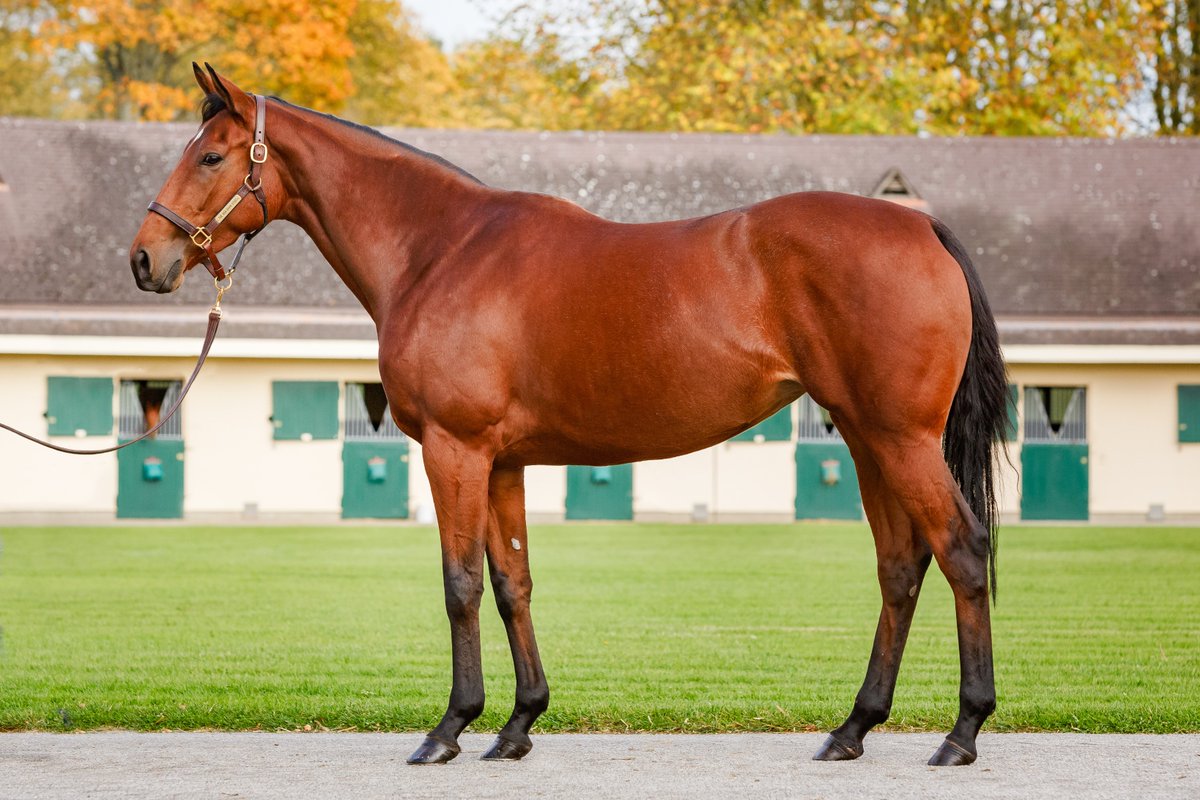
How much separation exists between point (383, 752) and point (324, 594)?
7258 millimetres

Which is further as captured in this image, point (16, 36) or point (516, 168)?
point (16, 36)

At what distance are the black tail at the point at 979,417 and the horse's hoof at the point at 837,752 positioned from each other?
89 centimetres

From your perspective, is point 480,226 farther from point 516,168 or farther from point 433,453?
point 516,168

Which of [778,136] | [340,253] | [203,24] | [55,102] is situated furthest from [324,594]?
[55,102]

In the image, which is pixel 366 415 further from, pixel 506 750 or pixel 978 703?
pixel 978 703

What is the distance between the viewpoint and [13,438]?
23188 mm

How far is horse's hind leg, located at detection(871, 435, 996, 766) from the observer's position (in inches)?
212

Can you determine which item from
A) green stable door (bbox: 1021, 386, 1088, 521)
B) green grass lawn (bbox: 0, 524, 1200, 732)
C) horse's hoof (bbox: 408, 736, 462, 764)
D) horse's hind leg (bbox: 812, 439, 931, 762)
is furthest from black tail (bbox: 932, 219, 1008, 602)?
green stable door (bbox: 1021, 386, 1088, 521)

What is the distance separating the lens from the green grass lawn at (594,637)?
6.70 m

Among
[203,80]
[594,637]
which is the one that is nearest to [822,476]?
[594,637]

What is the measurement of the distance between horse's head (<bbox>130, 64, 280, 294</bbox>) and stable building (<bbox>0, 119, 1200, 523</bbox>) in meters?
16.5

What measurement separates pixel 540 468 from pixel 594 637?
13141 millimetres

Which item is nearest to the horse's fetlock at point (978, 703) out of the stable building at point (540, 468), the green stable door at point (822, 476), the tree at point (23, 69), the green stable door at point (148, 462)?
the stable building at point (540, 468)

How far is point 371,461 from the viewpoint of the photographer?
23281mm
